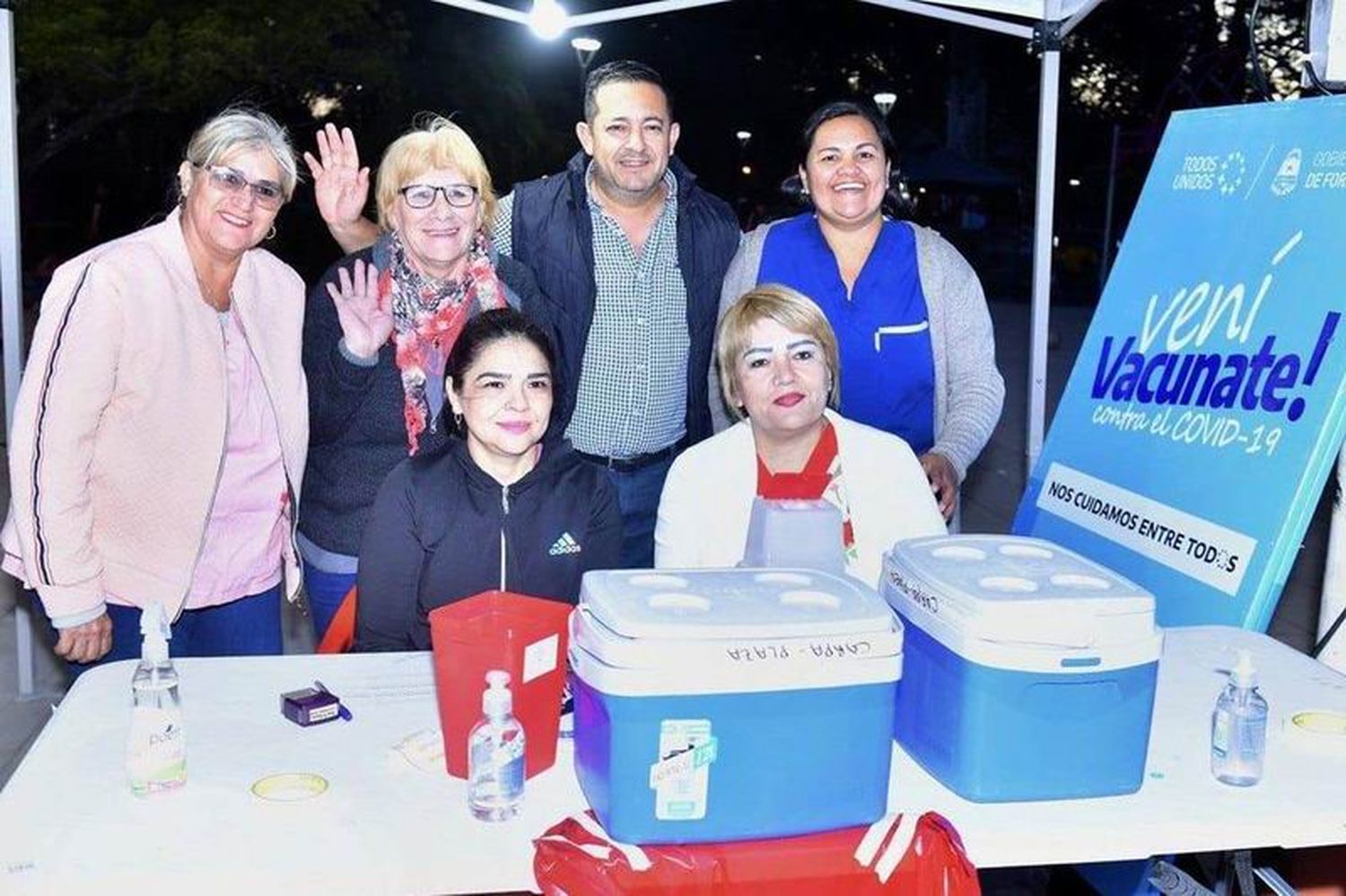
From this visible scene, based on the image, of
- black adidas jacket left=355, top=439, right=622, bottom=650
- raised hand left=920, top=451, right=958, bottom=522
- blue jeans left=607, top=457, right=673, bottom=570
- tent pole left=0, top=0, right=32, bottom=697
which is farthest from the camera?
tent pole left=0, top=0, right=32, bottom=697

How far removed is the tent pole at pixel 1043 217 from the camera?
387cm

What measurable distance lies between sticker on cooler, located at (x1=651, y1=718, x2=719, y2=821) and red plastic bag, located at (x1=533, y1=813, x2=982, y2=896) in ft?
0.17

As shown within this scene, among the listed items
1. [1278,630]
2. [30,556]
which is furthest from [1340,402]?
[1278,630]

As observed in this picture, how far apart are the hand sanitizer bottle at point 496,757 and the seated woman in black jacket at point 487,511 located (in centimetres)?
67

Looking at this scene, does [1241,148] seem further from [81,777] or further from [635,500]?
[81,777]

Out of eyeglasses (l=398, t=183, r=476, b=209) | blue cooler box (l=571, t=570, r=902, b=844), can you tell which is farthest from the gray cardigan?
blue cooler box (l=571, t=570, r=902, b=844)

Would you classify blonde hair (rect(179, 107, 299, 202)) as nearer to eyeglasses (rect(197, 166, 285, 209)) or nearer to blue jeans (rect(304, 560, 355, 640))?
eyeglasses (rect(197, 166, 285, 209))

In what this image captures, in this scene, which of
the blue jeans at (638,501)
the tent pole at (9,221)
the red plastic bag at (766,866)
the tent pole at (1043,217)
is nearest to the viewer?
the red plastic bag at (766,866)

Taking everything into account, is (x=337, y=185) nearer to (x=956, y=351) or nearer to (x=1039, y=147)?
(x=956, y=351)

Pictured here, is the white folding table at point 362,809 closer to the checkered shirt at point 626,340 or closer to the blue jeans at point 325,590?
the blue jeans at point 325,590

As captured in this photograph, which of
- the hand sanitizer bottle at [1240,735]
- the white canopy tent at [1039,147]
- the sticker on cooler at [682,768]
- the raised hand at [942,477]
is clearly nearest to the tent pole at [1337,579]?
the raised hand at [942,477]

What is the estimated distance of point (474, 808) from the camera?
5.72ft

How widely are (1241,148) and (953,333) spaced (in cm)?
70

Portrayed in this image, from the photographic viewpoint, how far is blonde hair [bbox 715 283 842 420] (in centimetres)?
264
